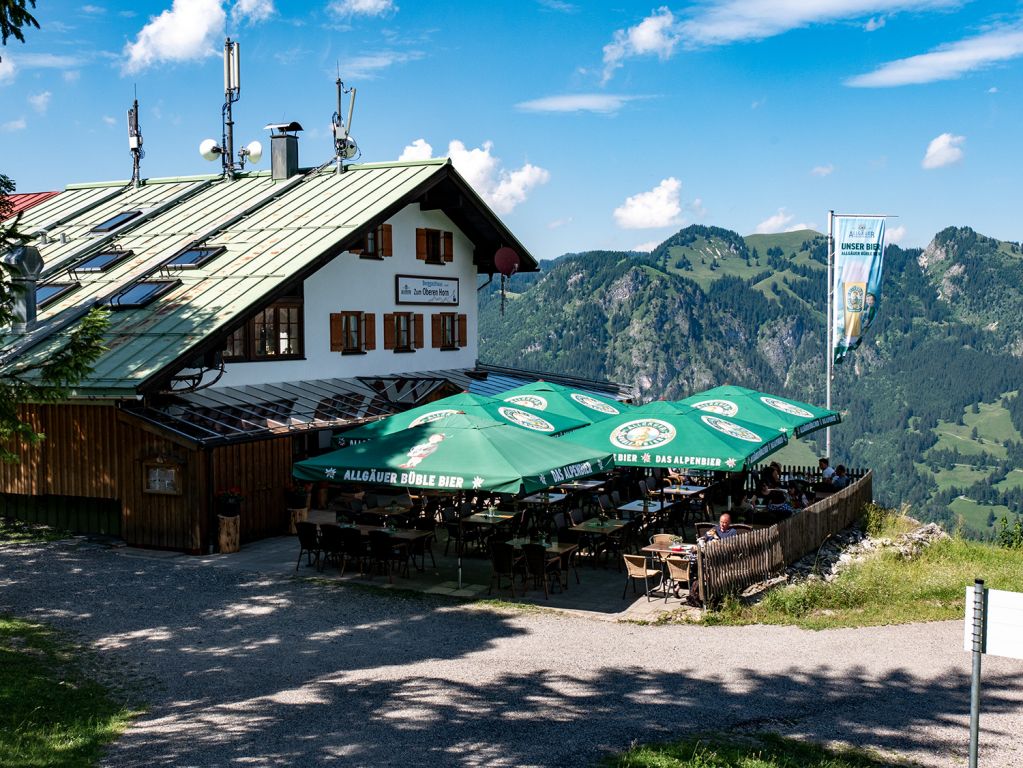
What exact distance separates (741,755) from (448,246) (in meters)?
24.3

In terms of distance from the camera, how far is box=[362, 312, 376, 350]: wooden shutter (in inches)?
1113

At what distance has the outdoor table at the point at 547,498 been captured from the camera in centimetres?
2139

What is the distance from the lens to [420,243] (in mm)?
30953

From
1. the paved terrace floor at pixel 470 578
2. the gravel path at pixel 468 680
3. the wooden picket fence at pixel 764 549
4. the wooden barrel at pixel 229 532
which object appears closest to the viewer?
the gravel path at pixel 468 680

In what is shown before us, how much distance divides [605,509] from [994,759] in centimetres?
1222

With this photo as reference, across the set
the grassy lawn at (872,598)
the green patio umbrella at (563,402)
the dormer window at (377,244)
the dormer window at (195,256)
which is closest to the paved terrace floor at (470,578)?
the grassy lawn at (872,598)

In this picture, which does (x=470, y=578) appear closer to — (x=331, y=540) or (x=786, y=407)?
(x=331, y=540)

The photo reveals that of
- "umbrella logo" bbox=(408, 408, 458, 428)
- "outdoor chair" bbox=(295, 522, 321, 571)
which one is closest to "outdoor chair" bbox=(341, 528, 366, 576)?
"outdoor chair" bbox=(295, 522, 321, 571)

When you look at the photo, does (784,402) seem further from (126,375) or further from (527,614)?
(126,375)

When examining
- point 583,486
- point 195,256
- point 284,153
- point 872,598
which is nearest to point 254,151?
point 284,153

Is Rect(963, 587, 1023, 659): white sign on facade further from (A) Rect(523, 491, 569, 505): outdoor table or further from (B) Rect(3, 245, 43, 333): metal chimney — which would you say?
(B) Rect(3, 245, 43, 333): metal chimney

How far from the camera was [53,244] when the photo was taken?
29766mm

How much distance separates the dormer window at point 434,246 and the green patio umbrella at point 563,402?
26.9 feet

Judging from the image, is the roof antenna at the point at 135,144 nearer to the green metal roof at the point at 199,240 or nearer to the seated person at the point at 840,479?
the green metal roof at the point at 199,240
